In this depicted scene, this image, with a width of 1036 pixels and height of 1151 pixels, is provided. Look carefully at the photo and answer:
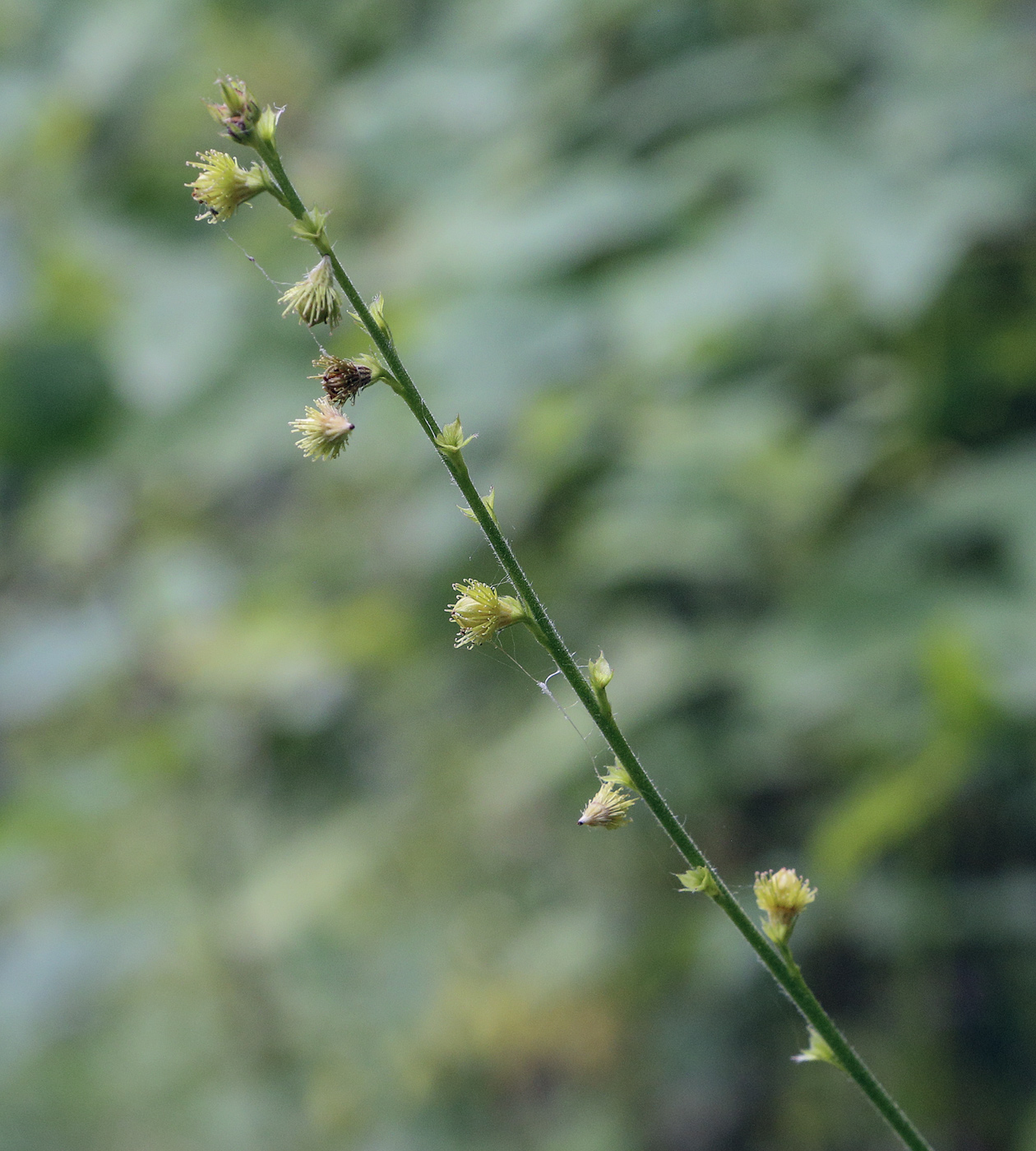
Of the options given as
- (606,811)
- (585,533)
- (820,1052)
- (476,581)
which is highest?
(476,581)

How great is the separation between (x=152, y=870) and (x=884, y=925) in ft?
8.79

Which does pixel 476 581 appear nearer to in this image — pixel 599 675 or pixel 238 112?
pixel 599 675

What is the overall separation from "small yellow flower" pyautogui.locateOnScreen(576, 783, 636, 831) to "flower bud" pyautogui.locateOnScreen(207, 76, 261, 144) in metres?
0.31

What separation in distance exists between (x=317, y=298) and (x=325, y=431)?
0.20 ft

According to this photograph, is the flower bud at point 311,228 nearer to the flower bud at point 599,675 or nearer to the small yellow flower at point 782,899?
the flower bud at point 599,675

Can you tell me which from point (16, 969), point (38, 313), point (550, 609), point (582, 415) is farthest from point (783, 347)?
point (16, 969)

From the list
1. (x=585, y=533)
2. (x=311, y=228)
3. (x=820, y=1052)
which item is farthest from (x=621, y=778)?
(x=585, y=533)

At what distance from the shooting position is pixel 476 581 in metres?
0.47

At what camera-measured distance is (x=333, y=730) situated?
3.03 meters

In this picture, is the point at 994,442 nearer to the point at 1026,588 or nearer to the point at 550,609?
the point at 1026,588

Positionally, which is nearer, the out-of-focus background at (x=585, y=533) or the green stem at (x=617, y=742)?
the green stem at (x=617, y=742)

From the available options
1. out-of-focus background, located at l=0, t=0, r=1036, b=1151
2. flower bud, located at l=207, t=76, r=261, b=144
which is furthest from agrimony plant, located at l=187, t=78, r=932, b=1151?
out-of-focus background, located at l=0, t=0, r=1036, b=1151

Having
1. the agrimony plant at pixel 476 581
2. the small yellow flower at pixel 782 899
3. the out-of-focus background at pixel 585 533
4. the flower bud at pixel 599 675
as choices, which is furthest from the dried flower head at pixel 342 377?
the out-of-focus background at pixel 585 533

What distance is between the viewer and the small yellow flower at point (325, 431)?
1.68 ft
